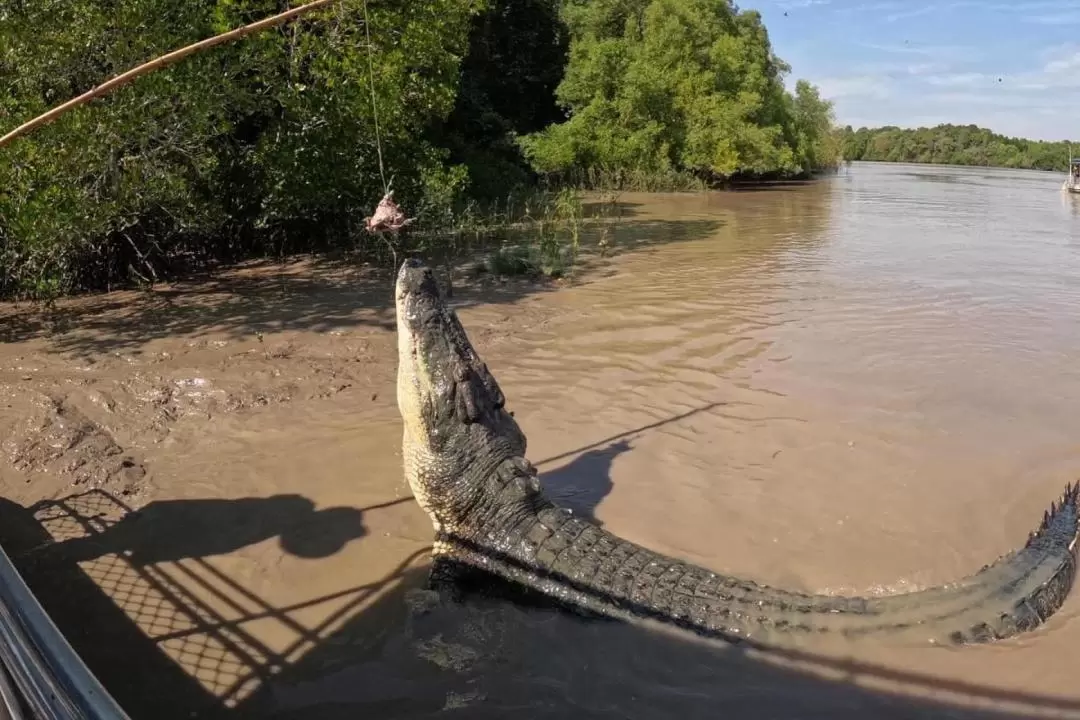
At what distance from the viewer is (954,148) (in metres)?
97.4

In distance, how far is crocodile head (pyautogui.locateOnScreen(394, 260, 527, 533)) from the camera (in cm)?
454

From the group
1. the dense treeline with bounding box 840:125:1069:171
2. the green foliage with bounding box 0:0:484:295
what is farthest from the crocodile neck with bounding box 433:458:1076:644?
the dense treeline with bounding box 840:125:1069:171

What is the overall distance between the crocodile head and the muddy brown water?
0.47 m

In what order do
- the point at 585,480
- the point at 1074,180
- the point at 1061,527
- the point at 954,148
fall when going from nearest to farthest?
the point at 1061,527 < the point at 585,480 < the point at 1074,180 < the point at 954,148

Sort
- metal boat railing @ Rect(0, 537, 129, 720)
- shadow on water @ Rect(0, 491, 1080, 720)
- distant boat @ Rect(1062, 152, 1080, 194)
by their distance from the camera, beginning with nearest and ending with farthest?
1. metal boat railing @ Rect(0, 537, 129, 720)
2. shadow on water @ Rect(0, 491, 1080, 720)
3. distant boat @ Rect(1062, 152, 1080, 194)

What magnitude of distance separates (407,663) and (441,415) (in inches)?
55.7

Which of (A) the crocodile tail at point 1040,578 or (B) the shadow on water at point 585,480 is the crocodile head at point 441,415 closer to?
(B) the shadow on water at point 585,480

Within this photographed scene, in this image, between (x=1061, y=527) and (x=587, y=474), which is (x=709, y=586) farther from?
(x=1061, y=527)

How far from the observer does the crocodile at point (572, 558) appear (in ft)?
12.2

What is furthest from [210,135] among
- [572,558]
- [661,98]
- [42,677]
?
[661,98]

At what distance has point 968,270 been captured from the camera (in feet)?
45.5

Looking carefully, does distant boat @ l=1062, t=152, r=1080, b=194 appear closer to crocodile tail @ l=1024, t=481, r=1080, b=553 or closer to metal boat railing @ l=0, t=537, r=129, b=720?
crocodile tail @ l=1024, t=481, r=1080, b=553

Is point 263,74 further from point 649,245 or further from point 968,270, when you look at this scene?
point 968,270

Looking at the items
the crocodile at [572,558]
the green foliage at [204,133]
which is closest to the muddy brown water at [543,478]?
the crocodile at [572,558]
